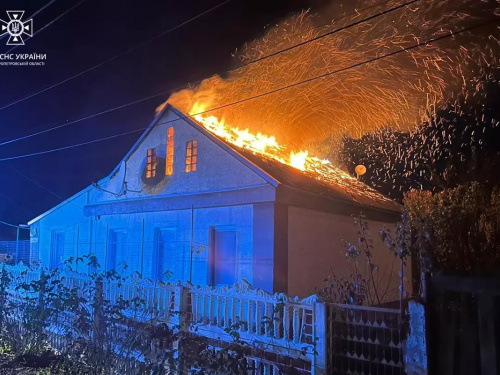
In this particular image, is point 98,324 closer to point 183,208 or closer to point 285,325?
point 285,325

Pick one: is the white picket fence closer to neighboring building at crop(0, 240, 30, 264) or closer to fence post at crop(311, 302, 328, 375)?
fence post at crop(311, 302, 328, 375)

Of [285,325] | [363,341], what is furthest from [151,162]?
[363,341]

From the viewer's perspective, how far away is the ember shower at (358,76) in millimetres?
10797

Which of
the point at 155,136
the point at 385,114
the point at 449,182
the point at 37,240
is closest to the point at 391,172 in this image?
the point at 449,182

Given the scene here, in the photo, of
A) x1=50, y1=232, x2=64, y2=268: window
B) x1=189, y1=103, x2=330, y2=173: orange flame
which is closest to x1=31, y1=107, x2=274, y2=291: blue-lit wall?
x1=189, y1=103, x2=330, y2=173: orange flame

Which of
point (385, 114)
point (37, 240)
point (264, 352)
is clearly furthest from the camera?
point (37, 240)

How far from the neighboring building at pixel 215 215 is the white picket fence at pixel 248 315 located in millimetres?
2559

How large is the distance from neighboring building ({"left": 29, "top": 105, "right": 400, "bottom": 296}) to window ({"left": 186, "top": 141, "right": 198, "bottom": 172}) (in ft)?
0.09

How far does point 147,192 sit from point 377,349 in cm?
902

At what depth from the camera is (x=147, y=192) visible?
12547 millimetres

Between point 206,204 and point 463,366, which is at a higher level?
point 206,204

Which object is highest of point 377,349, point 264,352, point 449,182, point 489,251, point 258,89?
point 258,89

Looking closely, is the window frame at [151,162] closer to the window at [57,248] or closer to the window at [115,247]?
the window at [115,247]

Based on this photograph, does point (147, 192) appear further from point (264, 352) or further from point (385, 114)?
point (385, 114)
